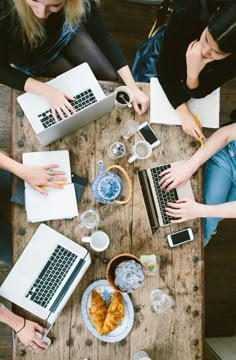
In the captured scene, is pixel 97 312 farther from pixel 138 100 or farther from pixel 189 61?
pixel 189 61

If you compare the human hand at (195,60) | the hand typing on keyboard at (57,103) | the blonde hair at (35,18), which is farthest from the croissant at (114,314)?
the blonde hair at (35,18)

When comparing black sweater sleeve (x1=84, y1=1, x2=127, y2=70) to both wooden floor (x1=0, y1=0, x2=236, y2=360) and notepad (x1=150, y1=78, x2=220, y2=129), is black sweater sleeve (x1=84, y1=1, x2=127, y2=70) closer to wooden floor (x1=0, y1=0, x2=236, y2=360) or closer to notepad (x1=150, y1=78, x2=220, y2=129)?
notepad (x1=150, y1=78, x2=220, y2=129)

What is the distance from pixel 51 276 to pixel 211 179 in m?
0.97

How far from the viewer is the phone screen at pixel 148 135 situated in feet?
5.77

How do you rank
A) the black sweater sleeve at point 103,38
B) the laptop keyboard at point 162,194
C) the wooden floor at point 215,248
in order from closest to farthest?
the laptop keyboard at point 162,194
the black sweater sleeve at point 103,38
the wooden floor at point 215,248

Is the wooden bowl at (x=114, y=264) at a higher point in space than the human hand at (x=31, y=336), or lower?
higher

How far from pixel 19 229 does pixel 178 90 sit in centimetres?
93

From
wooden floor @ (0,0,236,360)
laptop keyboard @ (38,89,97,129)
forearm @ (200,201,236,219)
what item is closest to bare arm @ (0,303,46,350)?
laptop keyboard @ (38,89,97,129)

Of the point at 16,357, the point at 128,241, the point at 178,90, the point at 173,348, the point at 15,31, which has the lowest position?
the point at 173,348

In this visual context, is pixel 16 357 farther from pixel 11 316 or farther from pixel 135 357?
pixel 135 357

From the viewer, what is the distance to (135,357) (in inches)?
64.1

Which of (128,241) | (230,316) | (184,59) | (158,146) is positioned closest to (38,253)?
(128,241)

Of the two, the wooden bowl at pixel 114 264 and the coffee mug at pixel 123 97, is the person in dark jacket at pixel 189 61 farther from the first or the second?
the wooden bowl at pixel 114 264

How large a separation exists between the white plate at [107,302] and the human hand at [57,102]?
2.40 ft
